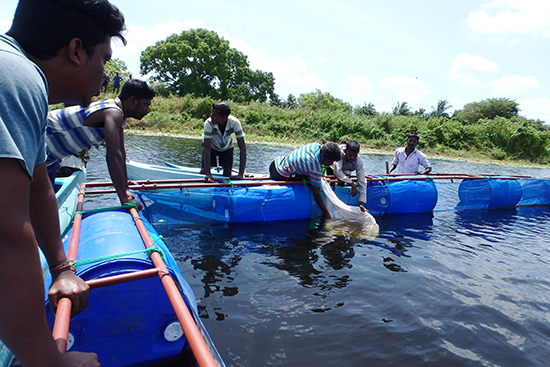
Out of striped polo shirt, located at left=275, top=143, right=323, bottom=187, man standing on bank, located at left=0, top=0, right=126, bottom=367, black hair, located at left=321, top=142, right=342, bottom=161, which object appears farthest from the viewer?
striped polo shirt, located at left=275, top=143, right=323, bottom=187

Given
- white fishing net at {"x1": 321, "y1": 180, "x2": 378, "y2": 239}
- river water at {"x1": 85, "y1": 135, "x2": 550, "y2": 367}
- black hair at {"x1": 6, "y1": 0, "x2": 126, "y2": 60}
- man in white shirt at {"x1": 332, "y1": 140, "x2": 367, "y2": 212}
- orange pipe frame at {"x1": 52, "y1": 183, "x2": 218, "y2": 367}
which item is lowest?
river water at {"x1": 85, "y1": 135, "x2": 550, "y2": 367}

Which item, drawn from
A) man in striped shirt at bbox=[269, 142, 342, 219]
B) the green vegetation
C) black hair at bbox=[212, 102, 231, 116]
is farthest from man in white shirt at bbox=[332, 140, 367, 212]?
the green vegetation

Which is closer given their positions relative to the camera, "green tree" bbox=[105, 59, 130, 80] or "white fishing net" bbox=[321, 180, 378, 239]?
"white fishing net" bbox=[321, 180, 378, 239]

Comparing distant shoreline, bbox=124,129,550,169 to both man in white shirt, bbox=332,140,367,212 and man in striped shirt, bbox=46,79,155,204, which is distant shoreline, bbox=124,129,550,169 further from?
man in striped shirt, bbox=46,79,155,204

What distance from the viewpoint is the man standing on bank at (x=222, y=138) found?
6.12 m

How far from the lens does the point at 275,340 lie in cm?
301

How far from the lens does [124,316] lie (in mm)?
2219

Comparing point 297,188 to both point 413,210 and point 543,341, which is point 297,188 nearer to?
point 413,210

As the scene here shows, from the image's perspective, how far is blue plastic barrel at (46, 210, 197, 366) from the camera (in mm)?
2123

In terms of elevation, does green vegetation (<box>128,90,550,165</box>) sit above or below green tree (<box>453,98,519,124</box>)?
below

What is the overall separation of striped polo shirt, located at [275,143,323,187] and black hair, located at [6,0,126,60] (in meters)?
4.76

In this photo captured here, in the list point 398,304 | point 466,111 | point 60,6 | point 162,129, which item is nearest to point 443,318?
point 398,304

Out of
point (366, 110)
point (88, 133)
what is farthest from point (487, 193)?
point (366, 110)

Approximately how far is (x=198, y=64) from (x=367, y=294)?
3943 centimetres
